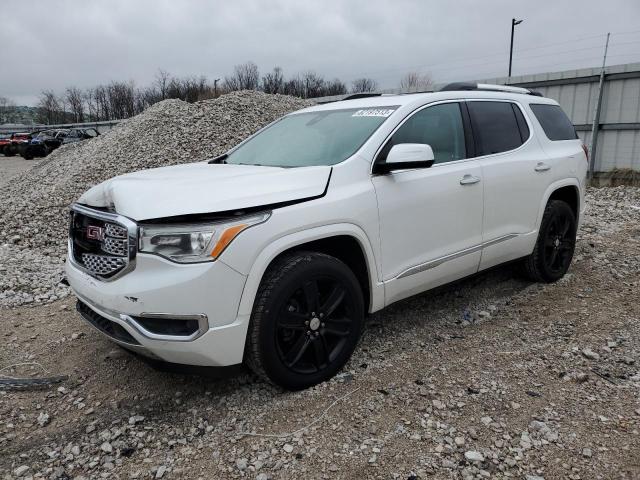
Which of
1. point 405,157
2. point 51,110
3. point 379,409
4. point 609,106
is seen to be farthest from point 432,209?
point 51,110

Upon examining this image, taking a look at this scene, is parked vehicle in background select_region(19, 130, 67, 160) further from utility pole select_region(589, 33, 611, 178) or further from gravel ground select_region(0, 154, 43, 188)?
utility pole select_region(589, 33, 611, 178)

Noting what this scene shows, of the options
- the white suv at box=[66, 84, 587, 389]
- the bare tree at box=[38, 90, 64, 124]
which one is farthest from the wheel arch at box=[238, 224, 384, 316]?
the bare tree at box=[38, 90, 64, 124]

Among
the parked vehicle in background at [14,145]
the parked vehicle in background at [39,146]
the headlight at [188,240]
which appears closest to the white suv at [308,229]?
the headlight at [188,240]

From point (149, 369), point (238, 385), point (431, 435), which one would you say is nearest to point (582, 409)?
point (431, 435)

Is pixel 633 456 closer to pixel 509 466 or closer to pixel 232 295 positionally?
pixel 509 466

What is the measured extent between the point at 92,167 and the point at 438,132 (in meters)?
9.76

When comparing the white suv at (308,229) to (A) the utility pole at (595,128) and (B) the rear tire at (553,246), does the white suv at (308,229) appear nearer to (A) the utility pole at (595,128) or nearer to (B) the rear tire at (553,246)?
(B) the rear tire at (553,246)

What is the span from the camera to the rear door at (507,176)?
13.5ft

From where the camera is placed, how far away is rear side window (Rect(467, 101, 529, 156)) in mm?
4145

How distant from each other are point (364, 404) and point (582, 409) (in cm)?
127

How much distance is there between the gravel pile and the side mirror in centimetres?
376

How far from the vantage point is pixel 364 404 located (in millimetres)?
3016

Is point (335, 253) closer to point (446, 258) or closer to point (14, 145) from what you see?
point (446, 258)

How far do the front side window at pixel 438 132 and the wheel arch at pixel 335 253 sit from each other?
2.33 ft
